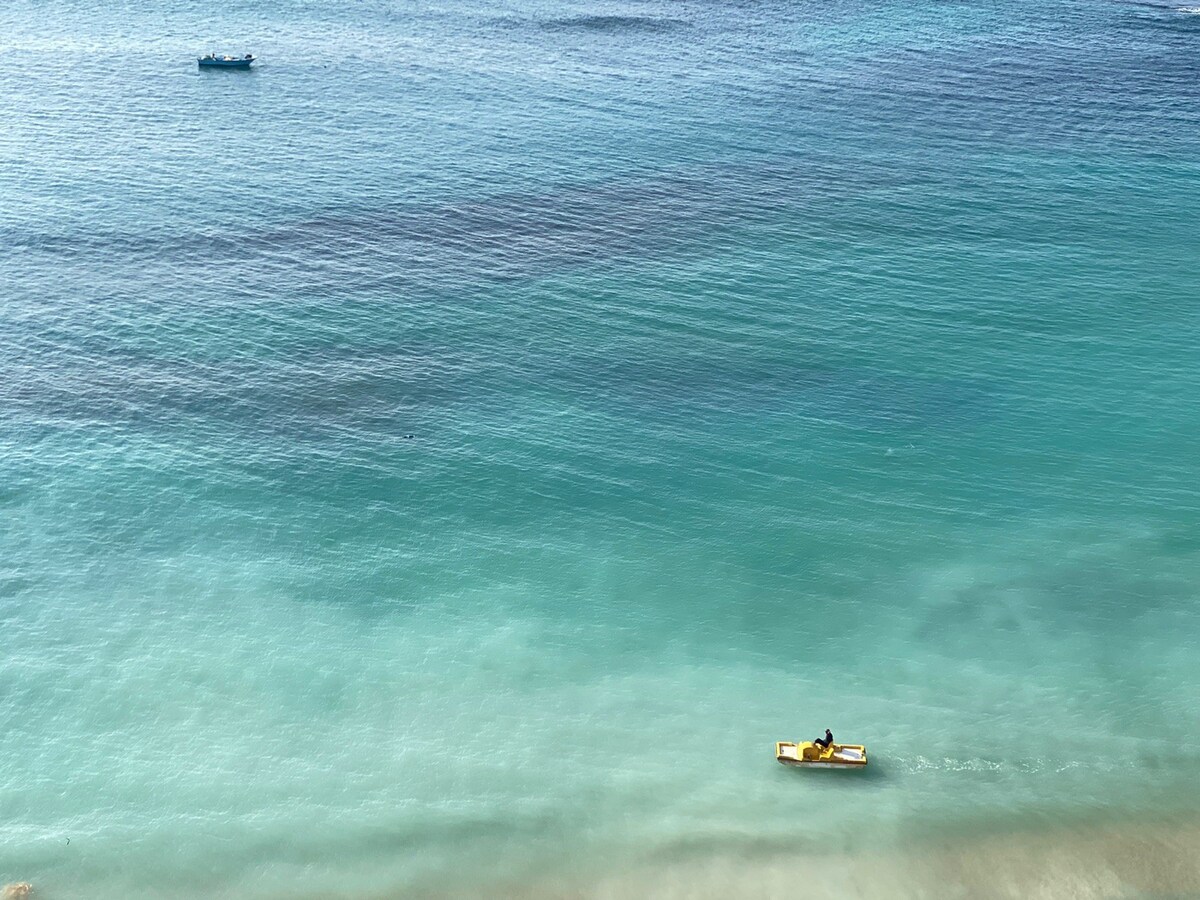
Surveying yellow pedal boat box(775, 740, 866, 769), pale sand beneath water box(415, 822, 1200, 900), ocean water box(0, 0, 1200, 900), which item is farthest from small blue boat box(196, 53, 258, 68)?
pale sand beneath water box(415, 822, 1200, 900)

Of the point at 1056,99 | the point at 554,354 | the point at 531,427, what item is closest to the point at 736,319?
the point at 554,354

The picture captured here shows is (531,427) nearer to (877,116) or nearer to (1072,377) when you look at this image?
(1072,377)

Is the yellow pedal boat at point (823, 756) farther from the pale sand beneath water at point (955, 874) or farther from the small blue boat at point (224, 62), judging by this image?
the small blue boat at point (224, 62)

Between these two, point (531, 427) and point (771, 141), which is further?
point (771, 141)

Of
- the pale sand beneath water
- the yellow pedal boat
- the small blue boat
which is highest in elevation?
the small blue boat

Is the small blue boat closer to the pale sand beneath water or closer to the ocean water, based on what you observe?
the ocean water

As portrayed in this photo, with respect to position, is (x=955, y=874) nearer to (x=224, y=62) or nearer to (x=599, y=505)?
(x=599, y=505)
